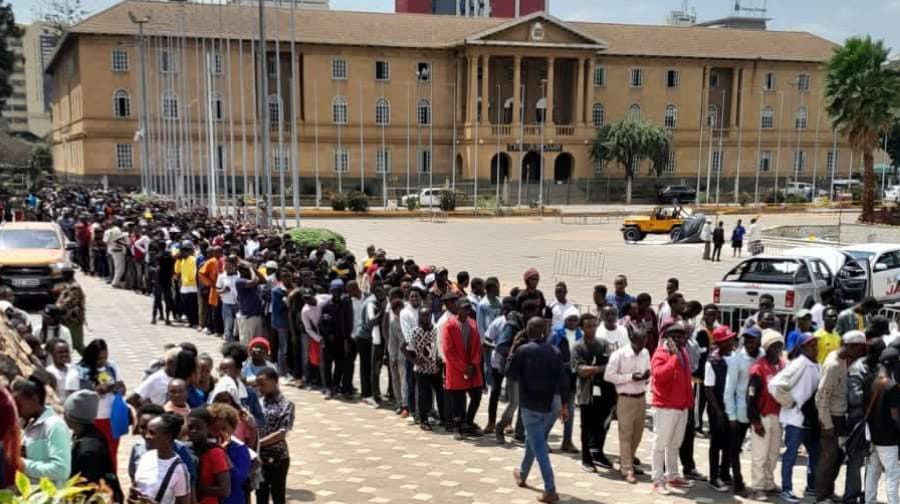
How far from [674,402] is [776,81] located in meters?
76.6

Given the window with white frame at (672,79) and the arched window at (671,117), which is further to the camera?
the arched window at (671,117)

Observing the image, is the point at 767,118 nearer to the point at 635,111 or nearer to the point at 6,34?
the point at 635,111

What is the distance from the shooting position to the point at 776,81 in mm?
78125

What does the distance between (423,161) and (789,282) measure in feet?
188

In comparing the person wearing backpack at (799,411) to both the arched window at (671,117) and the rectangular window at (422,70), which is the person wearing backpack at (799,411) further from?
the arched window at (671,117)

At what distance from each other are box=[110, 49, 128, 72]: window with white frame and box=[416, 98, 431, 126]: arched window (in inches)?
873

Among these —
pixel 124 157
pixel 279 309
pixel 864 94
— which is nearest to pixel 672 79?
pixel 864 94

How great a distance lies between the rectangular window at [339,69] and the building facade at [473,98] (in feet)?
0.36

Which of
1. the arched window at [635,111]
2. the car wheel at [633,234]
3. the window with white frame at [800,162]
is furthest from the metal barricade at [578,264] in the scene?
the window with white frame at [800,162]

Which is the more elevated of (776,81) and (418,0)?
(418,0)

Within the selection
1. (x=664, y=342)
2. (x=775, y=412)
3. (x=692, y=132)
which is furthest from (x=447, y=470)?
(x=692, y=132)

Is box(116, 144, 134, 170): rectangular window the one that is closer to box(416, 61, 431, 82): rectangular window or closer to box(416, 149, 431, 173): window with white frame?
box(416, 149, 431, 173): window with white frame

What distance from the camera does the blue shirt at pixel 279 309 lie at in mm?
12609

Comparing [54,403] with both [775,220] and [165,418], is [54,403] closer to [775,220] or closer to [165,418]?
[165,418]
